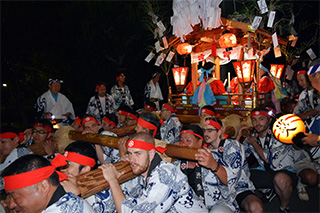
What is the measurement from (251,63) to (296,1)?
9777 mm

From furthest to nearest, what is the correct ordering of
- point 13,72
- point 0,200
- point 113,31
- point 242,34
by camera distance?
point 113,31
point 13,72
point 242,34
point 0,200

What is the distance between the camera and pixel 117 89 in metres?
10.0

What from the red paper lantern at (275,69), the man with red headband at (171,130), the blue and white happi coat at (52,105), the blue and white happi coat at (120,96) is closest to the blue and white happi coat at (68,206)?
the man with red headband at (171,130)

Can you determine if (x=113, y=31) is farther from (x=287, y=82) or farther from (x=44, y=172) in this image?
(x=44, y=172)

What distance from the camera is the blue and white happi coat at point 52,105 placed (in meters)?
6.80

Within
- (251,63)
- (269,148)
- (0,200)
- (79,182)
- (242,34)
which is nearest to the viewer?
(79,182)

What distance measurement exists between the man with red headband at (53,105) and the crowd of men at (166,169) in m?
1.42

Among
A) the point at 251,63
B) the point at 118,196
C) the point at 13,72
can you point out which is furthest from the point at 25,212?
the point at 13,72

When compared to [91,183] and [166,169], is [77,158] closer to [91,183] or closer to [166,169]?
[91,183]

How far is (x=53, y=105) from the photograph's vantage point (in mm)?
6930

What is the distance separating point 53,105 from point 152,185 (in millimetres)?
5568

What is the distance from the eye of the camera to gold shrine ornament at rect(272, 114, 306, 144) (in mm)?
3090

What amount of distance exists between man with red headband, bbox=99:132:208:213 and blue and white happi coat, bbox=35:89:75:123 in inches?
204

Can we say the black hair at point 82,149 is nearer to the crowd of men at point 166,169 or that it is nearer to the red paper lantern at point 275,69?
the crowd of men at point 166,169
